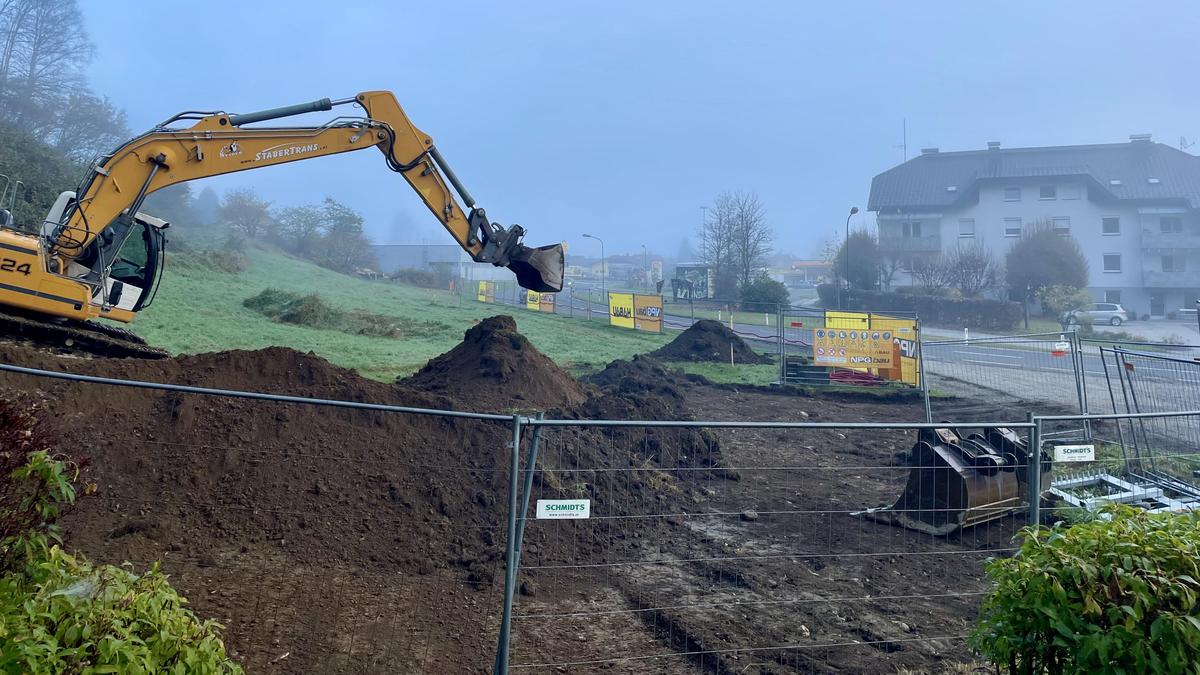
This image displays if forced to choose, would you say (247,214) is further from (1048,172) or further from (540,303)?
(1048,172)

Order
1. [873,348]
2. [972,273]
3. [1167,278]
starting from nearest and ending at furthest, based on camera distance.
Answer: [873,348]
[972,273]
[1167,278]

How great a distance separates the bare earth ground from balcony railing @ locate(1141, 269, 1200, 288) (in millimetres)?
53687

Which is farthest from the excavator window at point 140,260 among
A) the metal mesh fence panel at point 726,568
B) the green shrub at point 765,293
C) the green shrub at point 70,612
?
the green shrub at point 765,293

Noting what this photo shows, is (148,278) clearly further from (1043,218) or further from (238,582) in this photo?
(1043,218)

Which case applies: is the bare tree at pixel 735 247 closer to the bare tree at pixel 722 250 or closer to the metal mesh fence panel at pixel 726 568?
the bare tree at pixel 722 250

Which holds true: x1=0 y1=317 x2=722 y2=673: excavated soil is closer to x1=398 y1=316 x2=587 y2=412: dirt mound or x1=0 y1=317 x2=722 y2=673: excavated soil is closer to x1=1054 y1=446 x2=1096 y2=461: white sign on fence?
x1=1054 y1=446 x2=1096 y2=461: white sign on fence

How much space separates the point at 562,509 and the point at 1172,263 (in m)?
62.6

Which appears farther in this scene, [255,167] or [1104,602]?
[255,167]

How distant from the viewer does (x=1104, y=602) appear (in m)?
3.42

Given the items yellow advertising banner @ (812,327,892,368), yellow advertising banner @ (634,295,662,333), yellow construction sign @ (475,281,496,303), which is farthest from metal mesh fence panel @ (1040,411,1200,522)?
yellow construction sign @ (475,281,496,303)

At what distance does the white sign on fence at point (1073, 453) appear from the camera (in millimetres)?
5324

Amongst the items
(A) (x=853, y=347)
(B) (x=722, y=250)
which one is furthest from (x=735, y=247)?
(A) (x=853, y=347)

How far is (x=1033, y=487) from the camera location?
17.4 ft

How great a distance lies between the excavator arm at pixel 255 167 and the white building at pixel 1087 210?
163 ft
